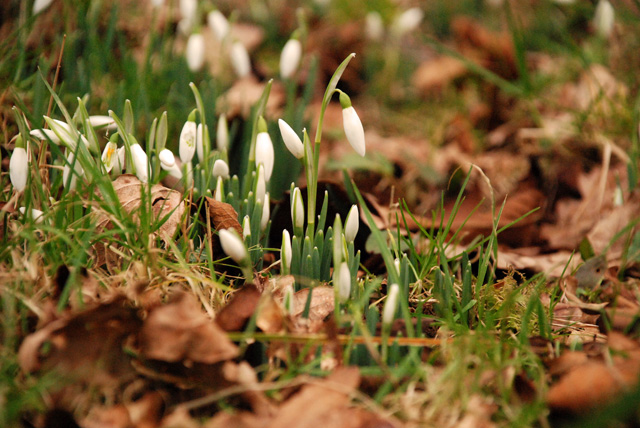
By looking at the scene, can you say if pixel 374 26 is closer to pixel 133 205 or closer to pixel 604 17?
pixel 604 17

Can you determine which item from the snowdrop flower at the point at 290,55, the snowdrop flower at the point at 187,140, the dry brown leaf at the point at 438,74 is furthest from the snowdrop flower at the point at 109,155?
the dry brown leaf at the point at 438,74

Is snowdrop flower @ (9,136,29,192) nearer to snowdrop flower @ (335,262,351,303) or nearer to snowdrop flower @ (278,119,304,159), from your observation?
snowdrop flower @ (278,119,304,159)

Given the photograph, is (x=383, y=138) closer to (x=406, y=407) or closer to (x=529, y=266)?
(x=529, y=266)

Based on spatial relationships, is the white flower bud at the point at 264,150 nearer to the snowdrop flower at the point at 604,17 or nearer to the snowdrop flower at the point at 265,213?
the snowdrop flower at the point at 265,213

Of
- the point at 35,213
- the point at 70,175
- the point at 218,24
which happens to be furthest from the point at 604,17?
the point at 35,213

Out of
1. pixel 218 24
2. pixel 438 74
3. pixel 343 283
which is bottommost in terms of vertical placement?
pixel 438 74

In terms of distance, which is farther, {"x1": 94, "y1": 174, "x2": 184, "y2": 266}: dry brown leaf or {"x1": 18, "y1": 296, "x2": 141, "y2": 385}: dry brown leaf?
{"x1": 94, "y1": 174, "x2": 184, "y2": 266}: dry brown leaf

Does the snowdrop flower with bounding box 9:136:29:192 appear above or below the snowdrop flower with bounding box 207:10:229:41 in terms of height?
below

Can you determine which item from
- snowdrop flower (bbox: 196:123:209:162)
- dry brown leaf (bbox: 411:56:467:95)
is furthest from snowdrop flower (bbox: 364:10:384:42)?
snowdrop flower (bbox: 196:123:209:162)
